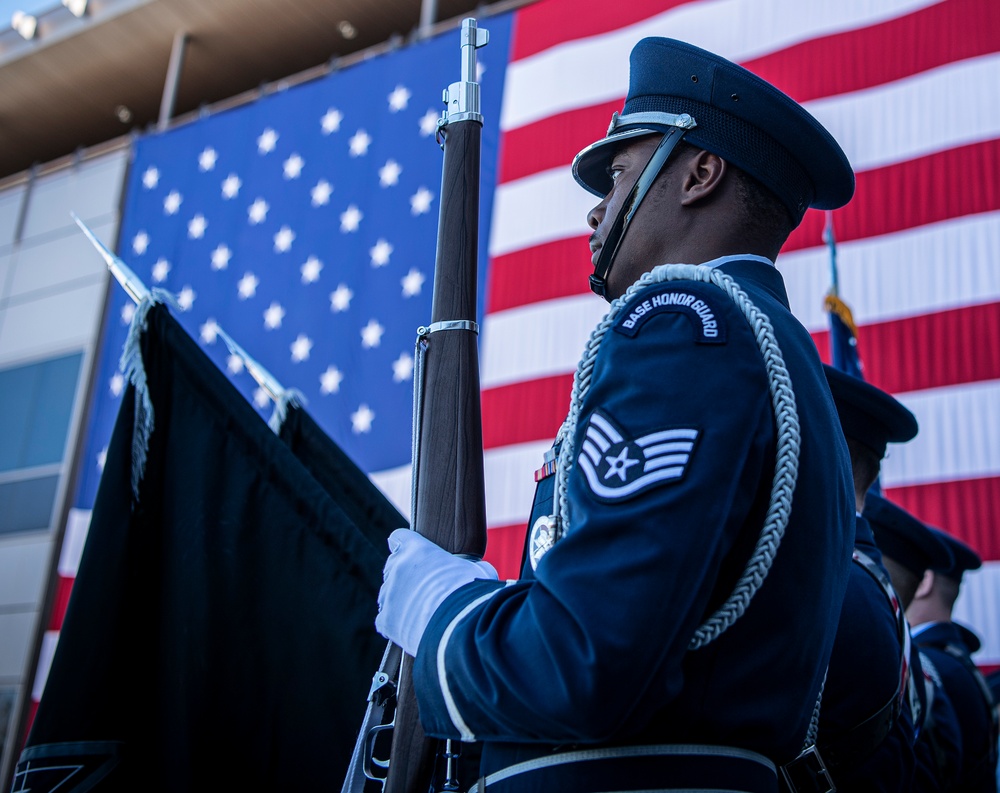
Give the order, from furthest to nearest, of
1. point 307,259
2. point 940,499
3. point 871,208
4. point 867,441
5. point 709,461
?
point 307,259 < point 871,208 < point 940,499 < point 867,441 < point 709,461

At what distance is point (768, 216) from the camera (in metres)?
1.19

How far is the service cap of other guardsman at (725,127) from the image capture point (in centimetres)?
119

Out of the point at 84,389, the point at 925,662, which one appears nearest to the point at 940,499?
the point at 925,662

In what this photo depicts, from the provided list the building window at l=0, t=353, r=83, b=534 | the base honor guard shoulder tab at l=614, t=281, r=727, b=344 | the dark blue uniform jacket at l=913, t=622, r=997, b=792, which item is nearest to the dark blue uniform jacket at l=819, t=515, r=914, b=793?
the base honor guard shoulder tab at l=614, t=281, r=727, b=344

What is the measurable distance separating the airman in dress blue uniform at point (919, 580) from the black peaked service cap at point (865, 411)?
1.96ft

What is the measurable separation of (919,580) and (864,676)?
1215 mm

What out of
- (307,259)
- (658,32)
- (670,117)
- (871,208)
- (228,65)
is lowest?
(670,117)

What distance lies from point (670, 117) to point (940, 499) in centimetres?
373

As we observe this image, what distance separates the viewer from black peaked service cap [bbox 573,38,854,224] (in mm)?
1192

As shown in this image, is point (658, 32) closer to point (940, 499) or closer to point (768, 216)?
point (940, 499)

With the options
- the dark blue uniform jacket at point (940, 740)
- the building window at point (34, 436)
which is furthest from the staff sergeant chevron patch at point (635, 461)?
the building window at point (34, 436)

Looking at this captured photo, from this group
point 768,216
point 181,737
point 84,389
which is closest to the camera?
point 768,216

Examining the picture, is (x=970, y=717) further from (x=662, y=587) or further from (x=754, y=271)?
(x=662, y=587)

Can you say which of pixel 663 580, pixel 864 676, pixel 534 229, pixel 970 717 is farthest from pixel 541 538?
pixel 534 229
